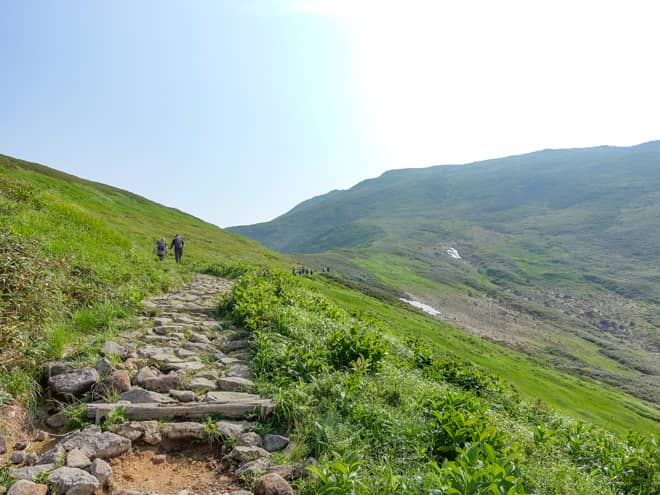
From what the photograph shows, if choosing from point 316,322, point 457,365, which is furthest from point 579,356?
point 316,322

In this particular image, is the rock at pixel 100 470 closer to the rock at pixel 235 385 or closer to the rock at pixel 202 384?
the rock at pixel 202 384

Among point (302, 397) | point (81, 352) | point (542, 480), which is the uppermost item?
point (81, 352)

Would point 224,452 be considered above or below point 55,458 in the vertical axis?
below

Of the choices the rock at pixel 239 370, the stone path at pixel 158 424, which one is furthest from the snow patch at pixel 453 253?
the stone path at pixel 158 424

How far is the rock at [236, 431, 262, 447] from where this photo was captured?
5.35m

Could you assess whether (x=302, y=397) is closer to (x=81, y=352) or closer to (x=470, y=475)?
(x=470, y=475)

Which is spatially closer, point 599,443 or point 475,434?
point 475,434

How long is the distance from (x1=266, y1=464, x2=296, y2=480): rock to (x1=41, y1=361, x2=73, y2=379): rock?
13.2ft

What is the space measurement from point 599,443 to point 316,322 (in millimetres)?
7124

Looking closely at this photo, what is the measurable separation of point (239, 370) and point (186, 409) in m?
1.91

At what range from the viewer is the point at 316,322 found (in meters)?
10.8

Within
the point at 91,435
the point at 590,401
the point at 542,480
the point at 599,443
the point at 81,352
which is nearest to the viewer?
the point at 91,435

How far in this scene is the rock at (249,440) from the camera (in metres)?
5.35

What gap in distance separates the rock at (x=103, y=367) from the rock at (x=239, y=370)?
2.06 meters
